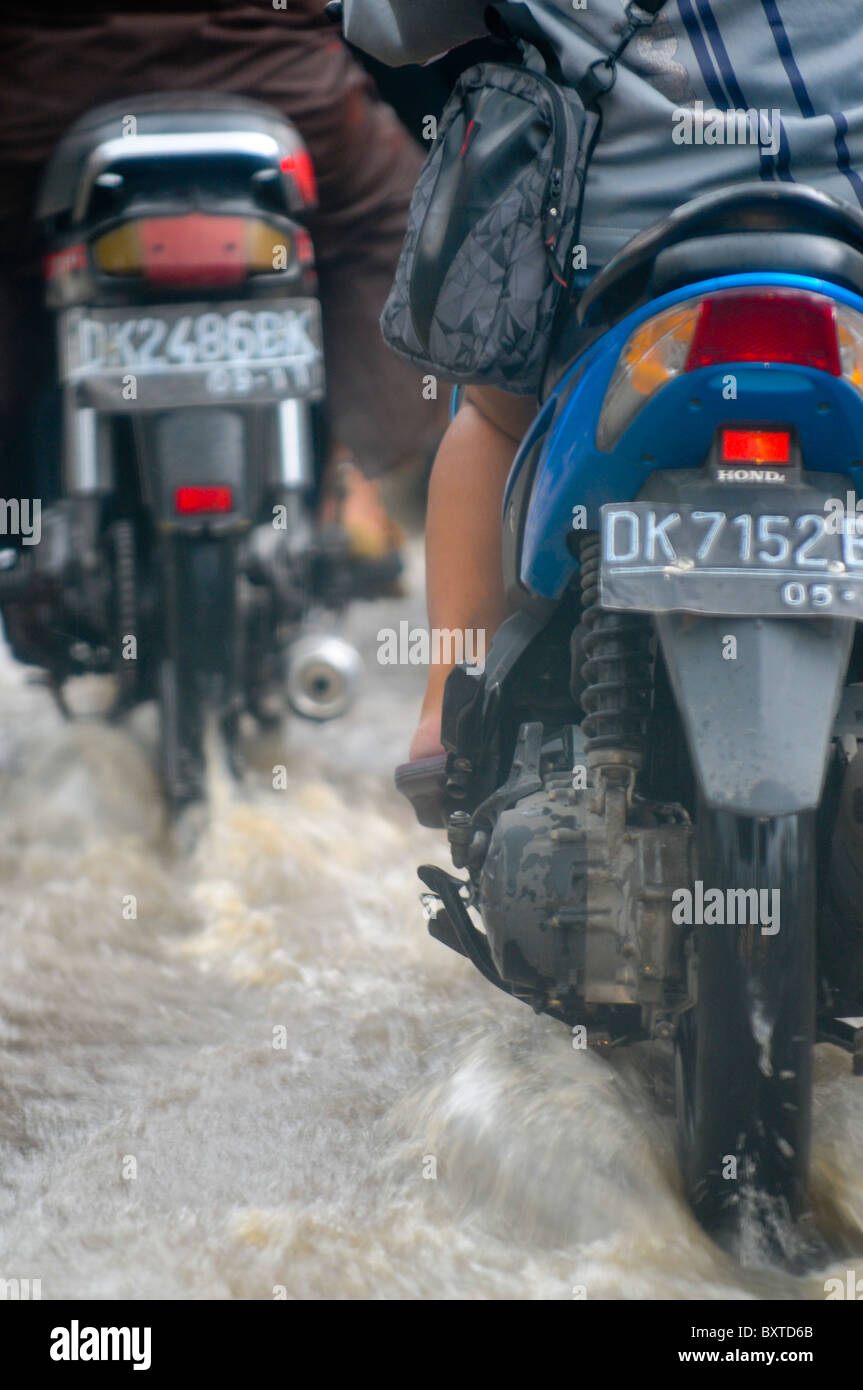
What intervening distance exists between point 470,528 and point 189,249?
1105 mm

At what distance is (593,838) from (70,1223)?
2.54ft

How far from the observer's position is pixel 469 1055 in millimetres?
2398

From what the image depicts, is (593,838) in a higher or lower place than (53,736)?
lower

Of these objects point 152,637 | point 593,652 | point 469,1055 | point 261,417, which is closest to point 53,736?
point 152,637

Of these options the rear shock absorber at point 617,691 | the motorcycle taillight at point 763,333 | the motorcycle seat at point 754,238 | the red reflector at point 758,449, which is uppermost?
the motorcycle seat at point 754,238

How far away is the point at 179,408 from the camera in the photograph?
3.30m

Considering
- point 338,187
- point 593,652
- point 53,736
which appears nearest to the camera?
point 593,652

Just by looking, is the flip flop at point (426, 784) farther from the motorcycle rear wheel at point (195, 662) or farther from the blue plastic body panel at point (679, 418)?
the motorcycle rear wheel at point (195, 662)

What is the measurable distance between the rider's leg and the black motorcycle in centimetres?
86

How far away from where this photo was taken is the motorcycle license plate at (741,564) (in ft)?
5.69

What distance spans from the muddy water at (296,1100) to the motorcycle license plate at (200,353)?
0.87 meters

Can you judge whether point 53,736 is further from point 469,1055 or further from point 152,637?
point 469,1055

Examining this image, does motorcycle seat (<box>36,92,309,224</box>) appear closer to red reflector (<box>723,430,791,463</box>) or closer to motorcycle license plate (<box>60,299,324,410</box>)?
motorcycle license plate (<box>60,299,324,410</box>)

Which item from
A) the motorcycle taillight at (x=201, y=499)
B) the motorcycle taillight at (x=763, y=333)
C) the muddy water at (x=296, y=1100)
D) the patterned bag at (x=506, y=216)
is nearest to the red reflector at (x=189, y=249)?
the motorcycle taillight at (x=201, y=499)
